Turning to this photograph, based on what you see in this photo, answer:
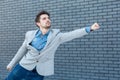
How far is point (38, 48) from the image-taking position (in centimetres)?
511

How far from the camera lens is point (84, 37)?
745 centimetres

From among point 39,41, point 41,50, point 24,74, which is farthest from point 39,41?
point 24,74

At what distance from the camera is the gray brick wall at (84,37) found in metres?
6.94

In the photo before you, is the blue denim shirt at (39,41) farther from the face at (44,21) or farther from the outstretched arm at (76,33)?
the outstretched arm at (76,33)

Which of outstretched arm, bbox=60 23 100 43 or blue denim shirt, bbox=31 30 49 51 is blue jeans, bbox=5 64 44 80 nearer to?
blue denim shirt, bbox=31 30 49 51

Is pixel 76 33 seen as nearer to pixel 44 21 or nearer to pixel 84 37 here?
pixel 44 21

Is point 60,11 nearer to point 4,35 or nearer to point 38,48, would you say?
point 4,35

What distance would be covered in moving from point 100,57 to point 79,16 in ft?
3.46

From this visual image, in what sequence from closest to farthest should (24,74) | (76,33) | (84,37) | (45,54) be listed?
1. (76,33)
2. (45,54)
3. (24,74)
4. (84,37)

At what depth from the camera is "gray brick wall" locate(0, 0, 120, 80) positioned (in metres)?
6.94

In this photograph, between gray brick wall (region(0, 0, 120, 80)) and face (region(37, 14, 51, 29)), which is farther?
gray brick wall (region(0, 0, 120, 80))

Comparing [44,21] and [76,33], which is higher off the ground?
[44,21]


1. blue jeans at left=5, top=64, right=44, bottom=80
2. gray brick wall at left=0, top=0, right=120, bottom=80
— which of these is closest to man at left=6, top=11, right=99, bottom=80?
blue jeans at left=5, top=64, right=44, bottom=80

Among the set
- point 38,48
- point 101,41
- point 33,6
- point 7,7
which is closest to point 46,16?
point 38,48
